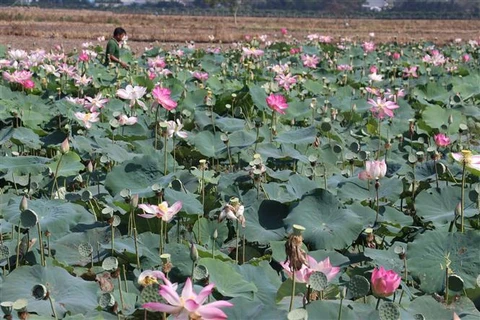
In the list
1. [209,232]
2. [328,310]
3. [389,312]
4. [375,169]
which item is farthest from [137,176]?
[389,312]

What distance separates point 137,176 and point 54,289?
3.04ft

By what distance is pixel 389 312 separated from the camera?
50.8 inches

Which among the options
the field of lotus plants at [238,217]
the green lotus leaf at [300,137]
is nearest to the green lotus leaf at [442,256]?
the field of lotus plants at [238,217]

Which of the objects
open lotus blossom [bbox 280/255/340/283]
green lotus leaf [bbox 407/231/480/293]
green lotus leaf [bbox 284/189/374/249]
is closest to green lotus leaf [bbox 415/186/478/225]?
green lotus leaf [bbox 284/189/374/249]

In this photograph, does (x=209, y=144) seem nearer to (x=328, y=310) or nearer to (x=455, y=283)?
(x=455, y=283)

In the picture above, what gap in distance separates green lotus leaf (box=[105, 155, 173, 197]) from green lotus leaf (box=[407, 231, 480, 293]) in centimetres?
89

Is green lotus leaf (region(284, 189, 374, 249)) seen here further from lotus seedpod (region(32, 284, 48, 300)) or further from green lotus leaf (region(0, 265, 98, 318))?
lotus seedpod (region(32, 284, 48, 300))

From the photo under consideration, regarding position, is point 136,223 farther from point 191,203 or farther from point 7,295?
point 7,295

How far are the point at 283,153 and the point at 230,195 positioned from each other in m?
0.57

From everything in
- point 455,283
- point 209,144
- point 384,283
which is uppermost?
point 384,283

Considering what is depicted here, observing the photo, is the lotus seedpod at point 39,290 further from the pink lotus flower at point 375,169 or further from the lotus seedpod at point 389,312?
the pink lotus flower at point 375,169

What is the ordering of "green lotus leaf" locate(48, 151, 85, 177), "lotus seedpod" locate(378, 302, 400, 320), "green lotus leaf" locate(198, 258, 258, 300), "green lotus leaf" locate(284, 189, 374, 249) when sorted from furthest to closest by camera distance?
"green lotus leaf" locate(48, 151, 85, 177), "green lotus leaf" locate(284, 189, 374, 249), "green lotus leaf" locate(198, 258, 258, 300), "lotus seedpod" locate(378, 302, 400, 320)

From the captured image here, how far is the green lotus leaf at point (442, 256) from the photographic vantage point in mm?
1736

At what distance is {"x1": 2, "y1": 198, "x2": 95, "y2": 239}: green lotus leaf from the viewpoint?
6.38ft
